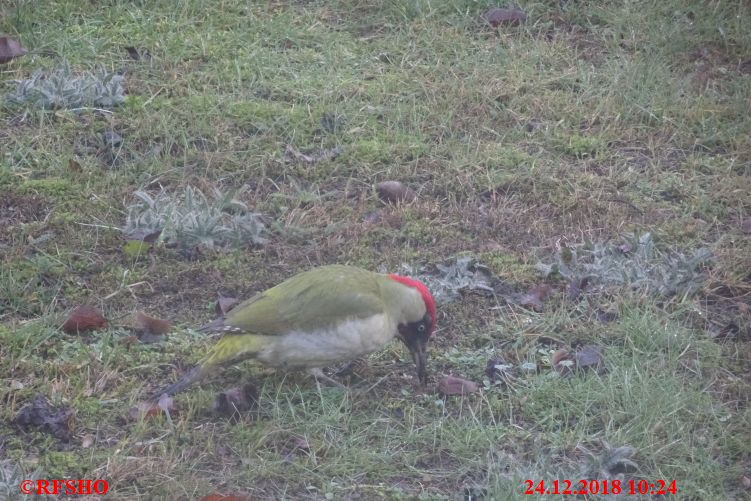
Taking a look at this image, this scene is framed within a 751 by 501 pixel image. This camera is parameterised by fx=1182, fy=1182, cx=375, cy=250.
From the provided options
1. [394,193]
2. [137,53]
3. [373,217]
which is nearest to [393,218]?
[373,217]

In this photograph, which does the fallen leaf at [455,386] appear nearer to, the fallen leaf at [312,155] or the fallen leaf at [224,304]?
the fallen leaf at [224,304]

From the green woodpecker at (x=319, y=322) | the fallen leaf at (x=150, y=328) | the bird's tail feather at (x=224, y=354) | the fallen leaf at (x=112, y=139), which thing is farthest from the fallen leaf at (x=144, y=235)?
the bird's tail feather at (x=224, y=354)

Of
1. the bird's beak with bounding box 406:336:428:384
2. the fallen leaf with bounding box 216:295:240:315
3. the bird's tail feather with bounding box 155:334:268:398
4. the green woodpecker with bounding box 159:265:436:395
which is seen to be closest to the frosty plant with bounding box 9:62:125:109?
the fallen leaf with bounding box 216:295:240:315

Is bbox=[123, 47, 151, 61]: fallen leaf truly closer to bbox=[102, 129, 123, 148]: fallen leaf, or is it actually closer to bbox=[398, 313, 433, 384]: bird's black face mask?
bbox=[102, 129, 123, 148]: fallen leaf

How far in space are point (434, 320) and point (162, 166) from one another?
2169 millimetres

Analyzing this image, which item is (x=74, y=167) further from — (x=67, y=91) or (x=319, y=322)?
(x=319, y=322)

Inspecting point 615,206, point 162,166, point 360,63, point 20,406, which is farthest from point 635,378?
point 360,63

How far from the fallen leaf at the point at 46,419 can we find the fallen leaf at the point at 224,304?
96 centimetres

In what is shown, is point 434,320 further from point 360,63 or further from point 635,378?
point 360,63

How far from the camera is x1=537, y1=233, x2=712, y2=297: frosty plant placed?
5.48 metres

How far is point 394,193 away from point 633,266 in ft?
4.45

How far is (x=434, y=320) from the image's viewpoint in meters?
A: 4.84

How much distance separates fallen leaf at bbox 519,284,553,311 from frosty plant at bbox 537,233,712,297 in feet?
0.45

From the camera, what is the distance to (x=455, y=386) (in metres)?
4.78
